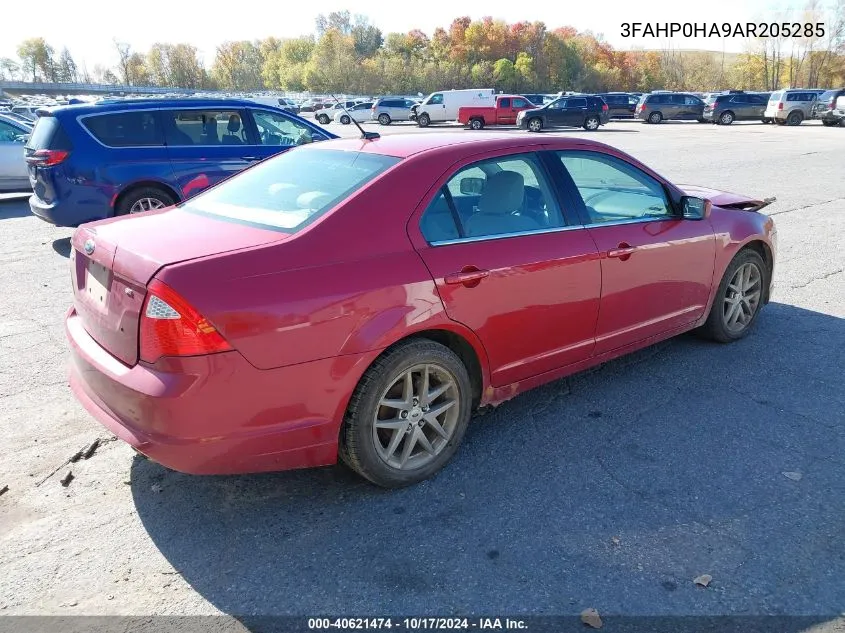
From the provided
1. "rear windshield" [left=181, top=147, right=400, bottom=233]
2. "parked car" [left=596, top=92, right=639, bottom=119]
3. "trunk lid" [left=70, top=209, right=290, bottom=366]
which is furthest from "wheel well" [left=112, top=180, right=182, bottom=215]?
"parked car" [left=596, top=92, right=639, bottom=119]

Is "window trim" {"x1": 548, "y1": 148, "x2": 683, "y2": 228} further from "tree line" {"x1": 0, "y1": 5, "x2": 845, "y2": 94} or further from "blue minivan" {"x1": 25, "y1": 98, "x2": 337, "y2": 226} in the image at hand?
"tree line" {"x1": 0, "y1": 5, "x2": 845, "y2": 94}

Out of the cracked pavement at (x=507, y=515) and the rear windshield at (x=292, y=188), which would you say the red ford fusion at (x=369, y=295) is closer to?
the rear windshield at (x=292, y=188)

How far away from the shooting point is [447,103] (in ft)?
127

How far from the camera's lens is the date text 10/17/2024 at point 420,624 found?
7.82 feet

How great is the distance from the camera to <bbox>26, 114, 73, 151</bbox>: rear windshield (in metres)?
7.75

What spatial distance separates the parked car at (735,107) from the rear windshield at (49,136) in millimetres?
36800

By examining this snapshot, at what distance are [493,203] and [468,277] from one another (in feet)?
1.95

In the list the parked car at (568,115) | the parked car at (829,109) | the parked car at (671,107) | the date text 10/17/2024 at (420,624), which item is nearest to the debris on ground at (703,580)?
the date text 10/17/2024 at (420,624)

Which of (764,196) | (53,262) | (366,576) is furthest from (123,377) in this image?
(764,196)

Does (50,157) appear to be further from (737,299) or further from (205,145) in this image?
(737,299)

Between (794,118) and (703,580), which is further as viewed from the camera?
(794,118)

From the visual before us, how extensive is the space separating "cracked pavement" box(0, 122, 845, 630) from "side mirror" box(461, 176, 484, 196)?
4.30ft

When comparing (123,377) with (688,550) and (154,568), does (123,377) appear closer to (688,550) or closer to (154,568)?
(154,568)

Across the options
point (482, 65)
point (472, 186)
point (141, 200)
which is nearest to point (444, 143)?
point (472, 186)
